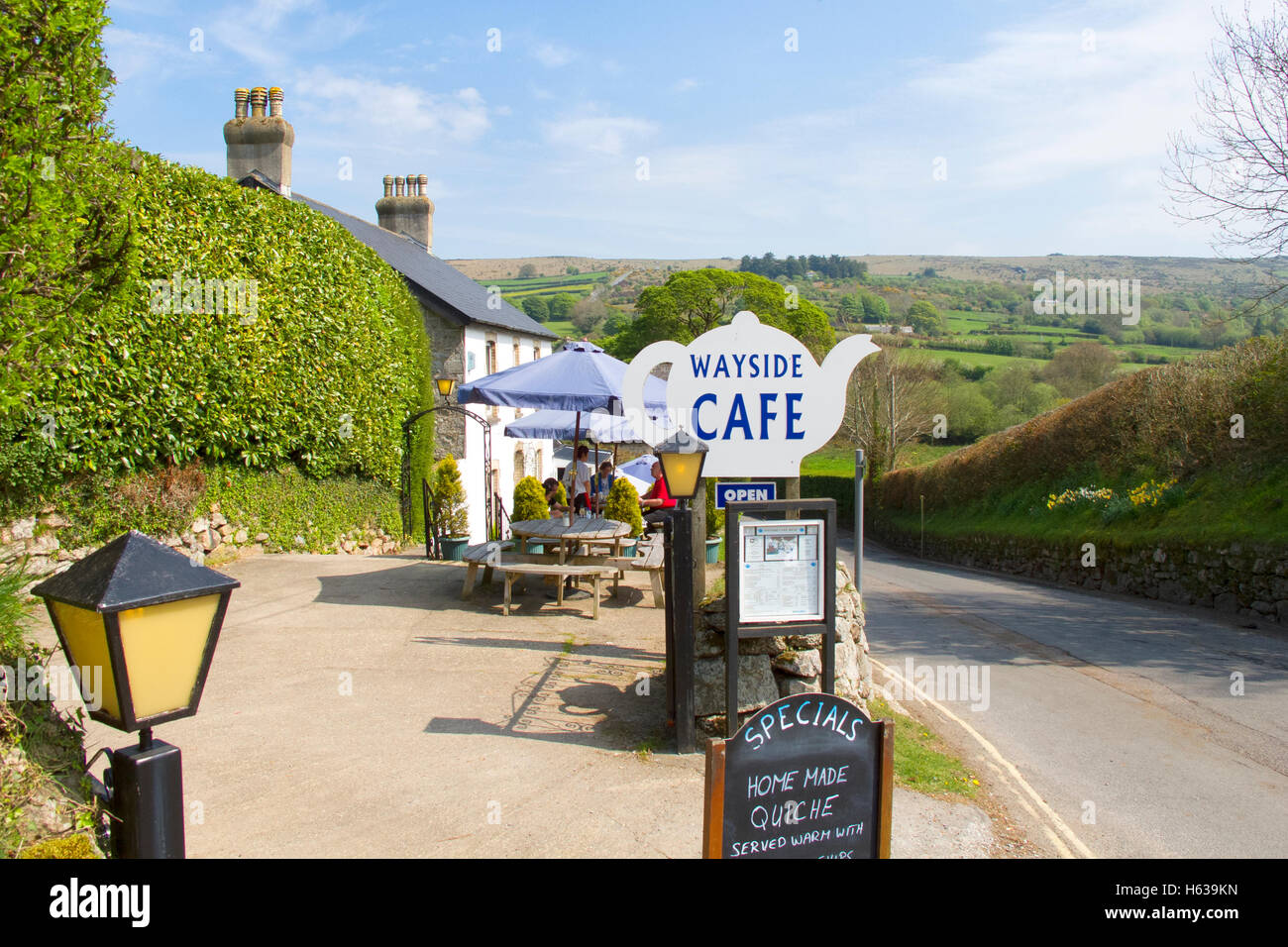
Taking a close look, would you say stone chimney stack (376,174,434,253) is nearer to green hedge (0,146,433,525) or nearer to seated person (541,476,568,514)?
green hedge (0,146,433,525)

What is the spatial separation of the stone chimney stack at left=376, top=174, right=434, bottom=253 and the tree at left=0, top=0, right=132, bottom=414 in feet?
74.3

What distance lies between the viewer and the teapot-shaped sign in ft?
19.1

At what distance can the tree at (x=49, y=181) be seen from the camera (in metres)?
5.28

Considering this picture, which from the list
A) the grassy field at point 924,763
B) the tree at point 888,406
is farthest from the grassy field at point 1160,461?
the tree at point 888,406

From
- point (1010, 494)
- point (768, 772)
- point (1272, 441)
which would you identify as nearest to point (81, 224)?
point (768, 772)

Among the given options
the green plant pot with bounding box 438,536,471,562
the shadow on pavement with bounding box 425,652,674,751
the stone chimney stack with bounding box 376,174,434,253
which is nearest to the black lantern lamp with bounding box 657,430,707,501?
the shadow on pavement with bounding box 425,652,674,751

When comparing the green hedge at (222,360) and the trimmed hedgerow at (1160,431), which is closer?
the green hedge at (222,360)

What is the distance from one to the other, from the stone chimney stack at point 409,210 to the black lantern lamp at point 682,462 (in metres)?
24.5

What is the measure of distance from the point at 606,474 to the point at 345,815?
9856mm

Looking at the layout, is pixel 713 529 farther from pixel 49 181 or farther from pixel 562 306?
pixel 562 306

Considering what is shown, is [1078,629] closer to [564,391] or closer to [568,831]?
[564,391]

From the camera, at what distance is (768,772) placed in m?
3.11

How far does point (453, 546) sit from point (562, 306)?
6540 cm
